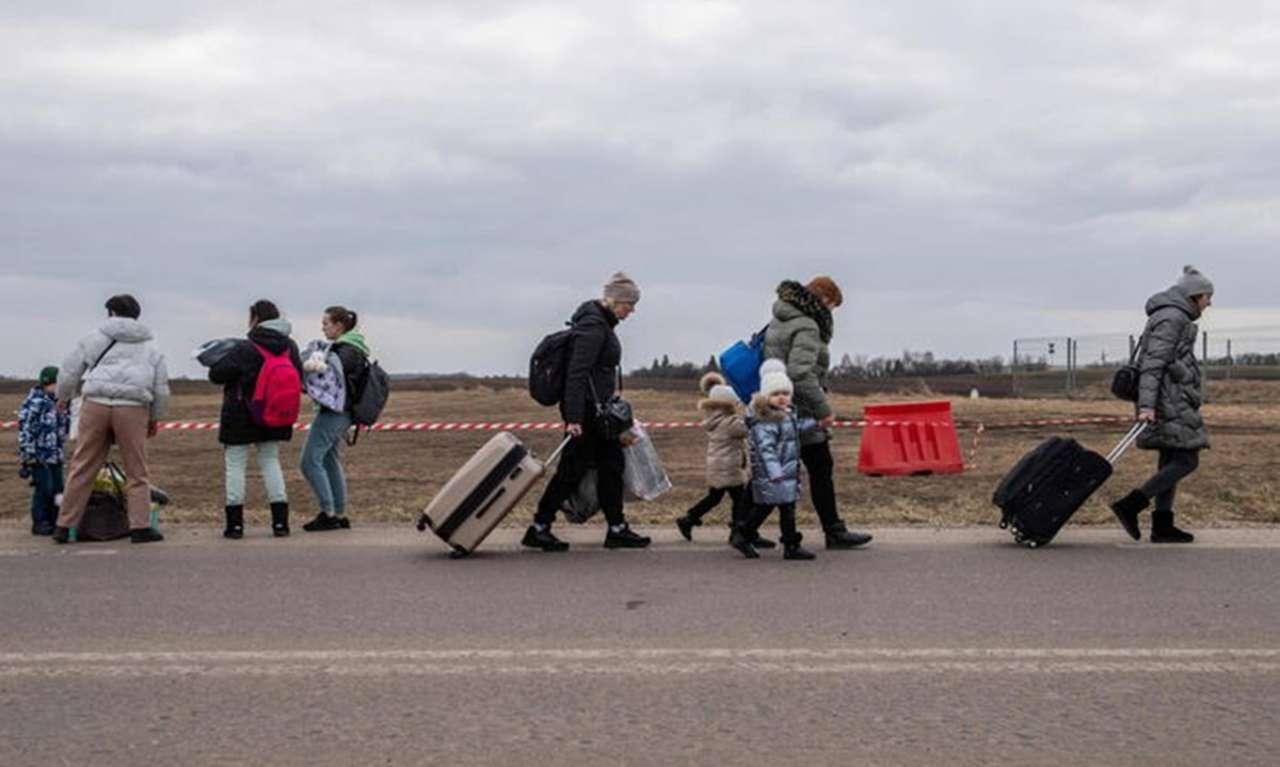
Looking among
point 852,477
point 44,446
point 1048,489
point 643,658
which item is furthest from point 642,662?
point 852,477

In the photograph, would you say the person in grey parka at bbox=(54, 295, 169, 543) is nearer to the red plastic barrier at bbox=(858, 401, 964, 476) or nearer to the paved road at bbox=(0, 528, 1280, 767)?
the paved road at bbox=(0, 528, 1280, 767)

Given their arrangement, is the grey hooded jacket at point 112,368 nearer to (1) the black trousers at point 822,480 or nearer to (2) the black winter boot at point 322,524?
(2) the black winter boot at point 322,524

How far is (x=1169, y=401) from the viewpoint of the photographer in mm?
9469

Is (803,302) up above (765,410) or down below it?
above

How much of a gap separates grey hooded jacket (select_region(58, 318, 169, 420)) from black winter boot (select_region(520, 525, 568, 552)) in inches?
112

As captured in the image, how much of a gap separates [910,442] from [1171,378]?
7140mm

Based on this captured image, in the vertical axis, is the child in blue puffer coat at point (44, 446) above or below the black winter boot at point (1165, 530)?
above

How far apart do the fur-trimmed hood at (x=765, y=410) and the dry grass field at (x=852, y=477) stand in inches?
91.5

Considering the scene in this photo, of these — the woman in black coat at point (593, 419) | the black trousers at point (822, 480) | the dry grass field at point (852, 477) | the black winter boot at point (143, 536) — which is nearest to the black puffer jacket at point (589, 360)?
the woman in black coat at point (593, 419)

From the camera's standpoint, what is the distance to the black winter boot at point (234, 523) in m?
9.87

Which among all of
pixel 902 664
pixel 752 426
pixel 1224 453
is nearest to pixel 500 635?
pixel 902 664

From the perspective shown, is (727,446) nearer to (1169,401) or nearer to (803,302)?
(803,302)

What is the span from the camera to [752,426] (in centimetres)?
895

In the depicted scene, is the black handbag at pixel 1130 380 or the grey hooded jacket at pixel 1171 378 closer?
the grey hooded jacket at pixel 1171 378
